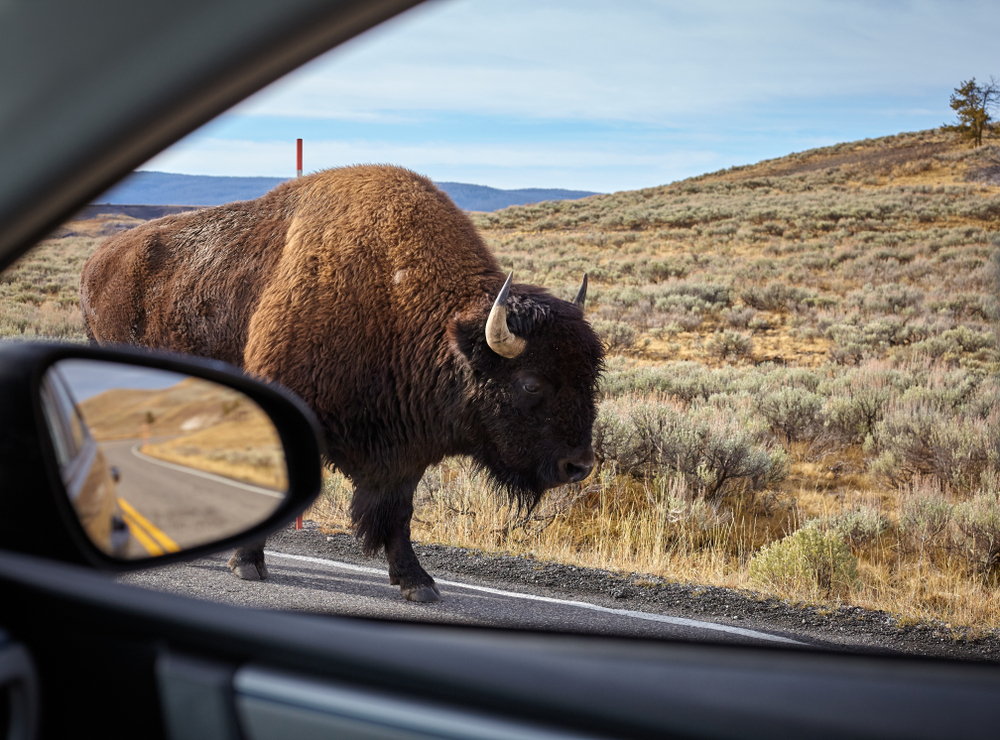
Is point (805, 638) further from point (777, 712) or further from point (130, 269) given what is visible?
point (130, 269)

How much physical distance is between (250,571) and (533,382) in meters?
1.83

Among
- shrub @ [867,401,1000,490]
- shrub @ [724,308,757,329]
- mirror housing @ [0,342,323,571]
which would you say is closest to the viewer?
mirror housing @ [0,342,323,571]

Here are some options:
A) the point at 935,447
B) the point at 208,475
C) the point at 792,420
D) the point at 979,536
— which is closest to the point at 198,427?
the point at 208,475

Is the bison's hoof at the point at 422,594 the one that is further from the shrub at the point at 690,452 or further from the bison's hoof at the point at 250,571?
the shrub at the point at 690,452

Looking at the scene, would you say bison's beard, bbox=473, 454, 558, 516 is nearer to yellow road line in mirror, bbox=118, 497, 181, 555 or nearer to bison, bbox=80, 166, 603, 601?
bison, bbox=80, 166, 603, 601

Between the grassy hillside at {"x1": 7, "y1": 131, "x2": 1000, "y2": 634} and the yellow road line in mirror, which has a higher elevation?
the yellow road line in mirror

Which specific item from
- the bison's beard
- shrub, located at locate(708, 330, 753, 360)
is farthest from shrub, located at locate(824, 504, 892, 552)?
shrub, located at locate(708, 330, 753, 360)

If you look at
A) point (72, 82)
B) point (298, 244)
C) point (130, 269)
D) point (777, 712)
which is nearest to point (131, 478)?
point (72, 82)

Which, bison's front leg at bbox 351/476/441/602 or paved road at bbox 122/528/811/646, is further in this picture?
bison's front leg at bbox 351/476/441/602

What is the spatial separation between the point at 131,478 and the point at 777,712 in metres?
1.09

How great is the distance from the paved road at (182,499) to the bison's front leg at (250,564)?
6.80ft

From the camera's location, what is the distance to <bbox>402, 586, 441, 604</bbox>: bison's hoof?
4.63 metres

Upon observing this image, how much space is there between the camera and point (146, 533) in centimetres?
145

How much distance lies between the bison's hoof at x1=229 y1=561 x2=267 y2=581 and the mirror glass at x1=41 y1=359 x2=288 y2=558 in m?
2.11
